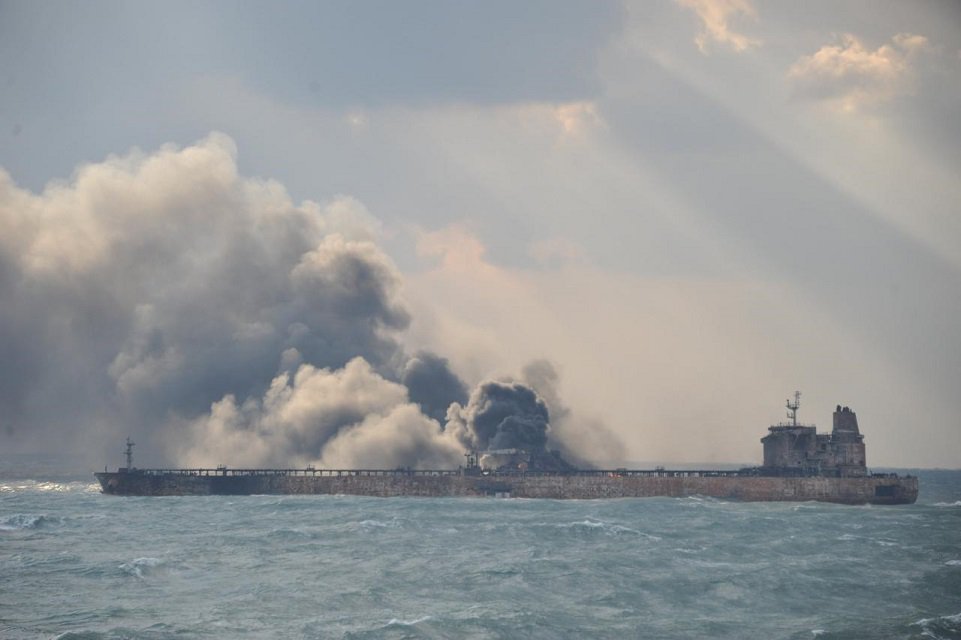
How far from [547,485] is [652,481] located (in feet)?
50.5

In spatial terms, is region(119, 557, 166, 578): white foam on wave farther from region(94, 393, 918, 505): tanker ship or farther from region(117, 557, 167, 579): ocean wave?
region(94, 393, 918, 505): tanker ship

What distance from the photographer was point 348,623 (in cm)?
6956

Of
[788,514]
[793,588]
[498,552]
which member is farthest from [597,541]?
[788,514]

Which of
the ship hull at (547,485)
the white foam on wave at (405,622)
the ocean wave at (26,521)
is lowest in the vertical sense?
the white foam on wave at (405,622)

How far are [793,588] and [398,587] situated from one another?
30952mm

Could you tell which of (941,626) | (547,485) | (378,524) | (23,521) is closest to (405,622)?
(941,626)

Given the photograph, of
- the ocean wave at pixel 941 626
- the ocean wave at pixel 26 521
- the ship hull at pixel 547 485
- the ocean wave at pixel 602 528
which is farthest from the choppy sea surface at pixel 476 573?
the ship hull at pixel 547 485

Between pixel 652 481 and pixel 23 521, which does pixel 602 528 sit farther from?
pixel 23 521

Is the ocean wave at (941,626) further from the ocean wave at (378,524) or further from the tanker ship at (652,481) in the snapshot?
the tanker ship at (652,481)

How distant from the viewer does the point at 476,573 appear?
8575 cm

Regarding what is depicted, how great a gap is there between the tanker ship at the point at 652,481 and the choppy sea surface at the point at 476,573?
1737cm

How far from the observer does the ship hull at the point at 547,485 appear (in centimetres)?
14850

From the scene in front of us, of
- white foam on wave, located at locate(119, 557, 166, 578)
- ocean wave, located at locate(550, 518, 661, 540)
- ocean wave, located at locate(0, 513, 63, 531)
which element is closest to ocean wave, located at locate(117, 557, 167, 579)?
white foam on wave, located at locate(119, 557, 166, 578)

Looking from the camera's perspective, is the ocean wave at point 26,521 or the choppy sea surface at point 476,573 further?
the ocean wave at point 26,521
